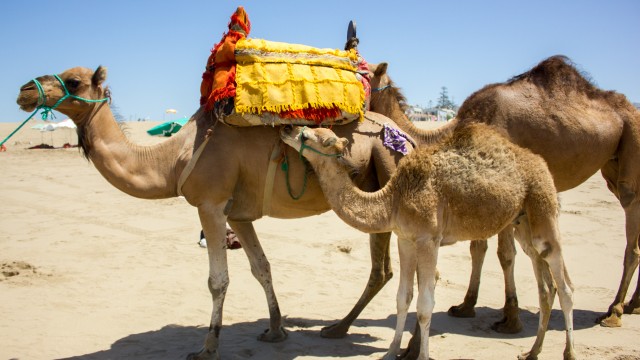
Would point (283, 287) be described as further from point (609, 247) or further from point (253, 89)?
point (609, 247)

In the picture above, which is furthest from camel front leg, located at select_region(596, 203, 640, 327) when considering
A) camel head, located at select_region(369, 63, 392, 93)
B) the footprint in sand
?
the footprint in sand

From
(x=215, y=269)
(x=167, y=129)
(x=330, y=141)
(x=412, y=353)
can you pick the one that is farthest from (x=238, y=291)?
(x=167, y=129)

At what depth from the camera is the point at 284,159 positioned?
544 centimetres

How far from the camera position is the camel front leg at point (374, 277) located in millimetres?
6012

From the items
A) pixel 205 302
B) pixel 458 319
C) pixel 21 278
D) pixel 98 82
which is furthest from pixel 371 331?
pixel 21 278

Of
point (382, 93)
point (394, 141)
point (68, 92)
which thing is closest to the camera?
point (68, 92)

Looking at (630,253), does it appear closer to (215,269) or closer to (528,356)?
(528,356)

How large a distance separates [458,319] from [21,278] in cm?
568

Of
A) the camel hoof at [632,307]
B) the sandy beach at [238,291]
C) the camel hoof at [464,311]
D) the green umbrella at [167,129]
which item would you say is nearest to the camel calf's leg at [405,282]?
the sandy beach at [238,291]

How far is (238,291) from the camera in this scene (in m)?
7.77

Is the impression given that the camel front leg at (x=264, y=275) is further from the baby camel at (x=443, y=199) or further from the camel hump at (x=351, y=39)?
the camel hump at (x=351, y=39)

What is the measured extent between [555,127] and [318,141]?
293 cm

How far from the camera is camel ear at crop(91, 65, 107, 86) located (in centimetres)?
538

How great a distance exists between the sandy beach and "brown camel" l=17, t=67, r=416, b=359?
92 centimetres
